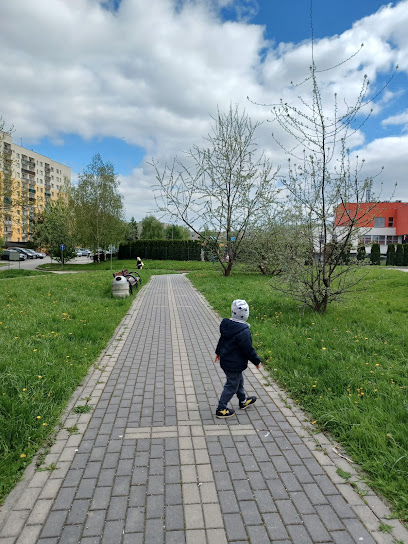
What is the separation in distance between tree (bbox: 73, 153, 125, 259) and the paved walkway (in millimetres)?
37381

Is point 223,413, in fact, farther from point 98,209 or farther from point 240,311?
point 98,209

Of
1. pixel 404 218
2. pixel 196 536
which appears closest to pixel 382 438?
pixel 196 536

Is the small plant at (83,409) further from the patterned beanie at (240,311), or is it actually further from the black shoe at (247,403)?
the patterned beanie at (240,311)

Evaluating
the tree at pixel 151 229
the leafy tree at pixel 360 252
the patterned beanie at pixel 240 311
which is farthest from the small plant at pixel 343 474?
the tree at pixel 151 229

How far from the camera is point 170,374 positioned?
17.4 feet

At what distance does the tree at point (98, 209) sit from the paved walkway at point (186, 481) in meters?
37.4

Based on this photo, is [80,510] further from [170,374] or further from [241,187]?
[241,187]

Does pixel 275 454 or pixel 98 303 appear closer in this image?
pixel 275 454

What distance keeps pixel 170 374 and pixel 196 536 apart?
3014 millimetres

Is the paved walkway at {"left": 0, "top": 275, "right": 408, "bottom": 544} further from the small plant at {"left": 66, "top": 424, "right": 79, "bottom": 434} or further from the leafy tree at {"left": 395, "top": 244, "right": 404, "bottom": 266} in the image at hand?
the leafy tree at {"left": 395, "top": 244, "right": 404, "bottom": 266}

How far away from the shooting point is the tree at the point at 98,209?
4019 cm

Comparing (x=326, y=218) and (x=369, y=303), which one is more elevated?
(x=326, y=218)

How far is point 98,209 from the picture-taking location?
134 ft

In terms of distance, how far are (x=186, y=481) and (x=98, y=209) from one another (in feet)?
133
